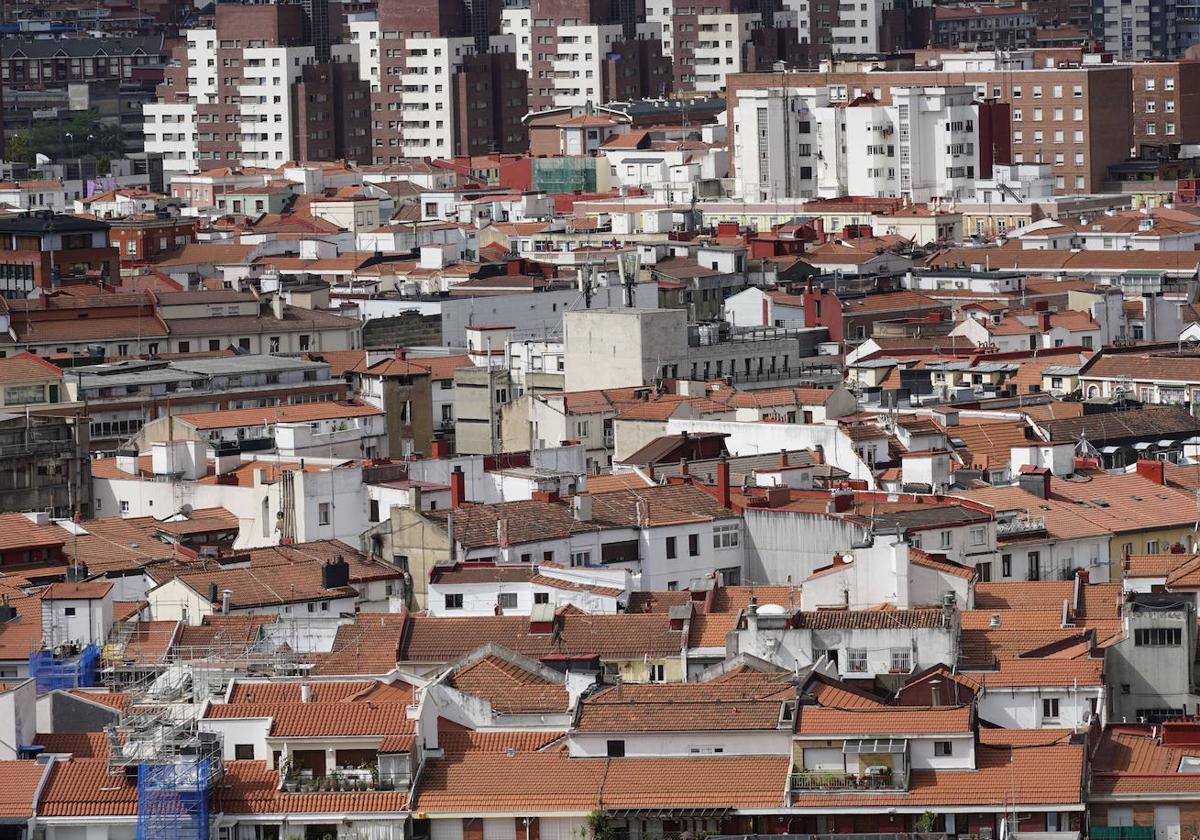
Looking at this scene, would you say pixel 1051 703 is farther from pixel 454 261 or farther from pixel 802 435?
pixel 454 261

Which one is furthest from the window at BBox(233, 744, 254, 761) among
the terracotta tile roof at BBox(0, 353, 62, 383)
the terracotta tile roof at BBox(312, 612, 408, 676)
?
the terracotta tile roof at BBox(0, 353, 62, 383)

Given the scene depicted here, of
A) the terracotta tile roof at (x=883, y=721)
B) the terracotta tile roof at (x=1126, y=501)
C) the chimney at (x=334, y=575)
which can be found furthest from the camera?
the terracotta tile roof at (x=1126, y=501)

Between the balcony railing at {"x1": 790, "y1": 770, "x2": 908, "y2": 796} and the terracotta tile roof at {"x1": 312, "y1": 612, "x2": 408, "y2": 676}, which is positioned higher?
the terracotta tile roof at {"x1": 312, "y1": 612, "x2": 408, "y2": 676}

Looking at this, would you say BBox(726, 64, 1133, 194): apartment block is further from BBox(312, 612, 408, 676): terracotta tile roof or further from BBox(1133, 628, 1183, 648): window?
BBox(1133, 628, 1183, 648): window

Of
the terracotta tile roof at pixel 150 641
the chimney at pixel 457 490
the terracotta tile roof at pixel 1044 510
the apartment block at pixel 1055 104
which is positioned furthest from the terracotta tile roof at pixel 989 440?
the apartment block at pixel 1055 104

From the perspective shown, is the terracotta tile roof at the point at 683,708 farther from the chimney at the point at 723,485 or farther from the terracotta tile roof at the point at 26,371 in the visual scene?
the terracotta tile roof at the point at 26,371
